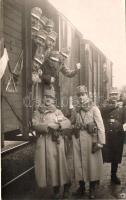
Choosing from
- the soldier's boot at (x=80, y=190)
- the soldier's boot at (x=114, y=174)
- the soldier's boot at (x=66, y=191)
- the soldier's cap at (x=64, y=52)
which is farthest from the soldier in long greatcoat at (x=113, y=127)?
the soldier's cap at (x=64, y=52)

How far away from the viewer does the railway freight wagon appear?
→ 8.75 feet

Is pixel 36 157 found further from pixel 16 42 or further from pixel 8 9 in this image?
pixel 8 9

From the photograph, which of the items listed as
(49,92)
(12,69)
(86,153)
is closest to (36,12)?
(12,69)

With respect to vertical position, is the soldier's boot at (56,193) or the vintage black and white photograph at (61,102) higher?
the vintage black and white photograph at (61,102)

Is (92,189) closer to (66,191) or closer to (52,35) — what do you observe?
(66,191)

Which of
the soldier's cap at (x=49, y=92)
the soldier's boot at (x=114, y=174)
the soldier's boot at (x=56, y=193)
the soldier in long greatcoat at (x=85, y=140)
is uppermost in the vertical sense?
the soldier's cap at (x=49, y=92)

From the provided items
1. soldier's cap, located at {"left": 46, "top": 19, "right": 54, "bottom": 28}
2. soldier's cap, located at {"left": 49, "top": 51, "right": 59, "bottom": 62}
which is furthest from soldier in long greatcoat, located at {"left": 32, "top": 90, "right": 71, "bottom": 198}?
soldier's cap, located at {"left": 46, "top": 19, "right": 54, "bottom": 28}

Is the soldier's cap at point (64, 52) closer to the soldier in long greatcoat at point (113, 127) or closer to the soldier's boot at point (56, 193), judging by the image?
the soldier in long greatcoat at point (113, 127)

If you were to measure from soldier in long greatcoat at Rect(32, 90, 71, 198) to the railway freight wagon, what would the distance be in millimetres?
76

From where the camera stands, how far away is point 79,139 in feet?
8.64

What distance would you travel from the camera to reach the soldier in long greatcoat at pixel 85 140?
8.51 ft

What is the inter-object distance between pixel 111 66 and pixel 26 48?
0.66 m

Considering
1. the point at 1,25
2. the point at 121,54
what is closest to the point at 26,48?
the point at 1,25

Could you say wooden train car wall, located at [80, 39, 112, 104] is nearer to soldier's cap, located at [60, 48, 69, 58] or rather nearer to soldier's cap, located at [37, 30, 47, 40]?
soldier's cap, located at [60, 48, 69, 58]
